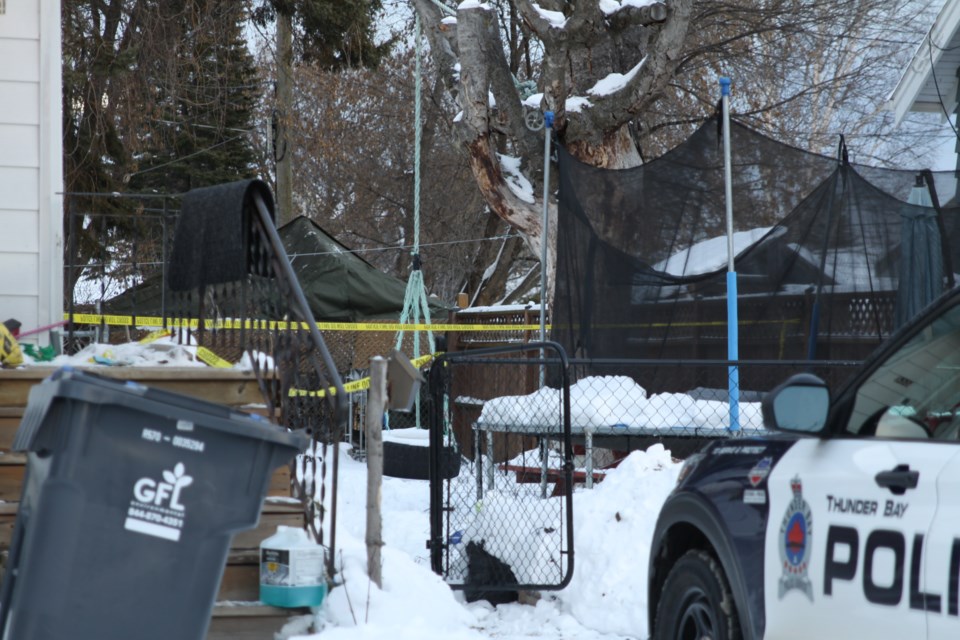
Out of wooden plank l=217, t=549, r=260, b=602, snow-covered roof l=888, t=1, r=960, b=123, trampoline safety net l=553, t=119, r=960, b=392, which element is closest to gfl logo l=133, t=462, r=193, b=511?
wooden plank l=217, t=549, r=260, b=602

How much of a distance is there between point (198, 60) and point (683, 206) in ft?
23.1

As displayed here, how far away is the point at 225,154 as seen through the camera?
2717 centimetres

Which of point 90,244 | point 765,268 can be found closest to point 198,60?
point 90,244

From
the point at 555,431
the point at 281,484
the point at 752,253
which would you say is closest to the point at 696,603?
the point at 281,484

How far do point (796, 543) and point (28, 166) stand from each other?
5848 millimetres

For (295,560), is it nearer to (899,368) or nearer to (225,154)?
(899,368)

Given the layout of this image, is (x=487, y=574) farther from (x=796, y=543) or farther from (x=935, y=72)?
(x=935, y=72)

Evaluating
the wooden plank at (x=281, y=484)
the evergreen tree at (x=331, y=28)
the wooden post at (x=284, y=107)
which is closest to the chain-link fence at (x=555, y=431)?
the wooden plank at (x=281, y=484)

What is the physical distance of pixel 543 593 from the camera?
6988 mm

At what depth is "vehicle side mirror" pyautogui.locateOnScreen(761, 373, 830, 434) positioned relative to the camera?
3.23 meters

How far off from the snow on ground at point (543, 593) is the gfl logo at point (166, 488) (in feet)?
6.29

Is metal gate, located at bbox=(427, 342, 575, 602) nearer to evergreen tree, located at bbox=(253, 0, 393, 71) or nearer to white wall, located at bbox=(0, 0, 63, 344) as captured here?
white wall, located at bbox=(0, 0, 63, 344)

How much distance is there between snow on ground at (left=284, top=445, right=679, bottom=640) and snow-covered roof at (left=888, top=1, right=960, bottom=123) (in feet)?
20.6

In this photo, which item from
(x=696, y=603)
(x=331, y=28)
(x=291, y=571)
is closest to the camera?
(x=696, y=603)
